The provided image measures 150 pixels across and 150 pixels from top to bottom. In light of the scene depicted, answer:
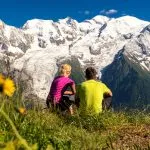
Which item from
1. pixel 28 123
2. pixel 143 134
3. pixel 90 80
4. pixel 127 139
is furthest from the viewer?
pixel 90 80

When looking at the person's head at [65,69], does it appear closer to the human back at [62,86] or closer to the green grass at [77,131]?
the human back at [62,86]

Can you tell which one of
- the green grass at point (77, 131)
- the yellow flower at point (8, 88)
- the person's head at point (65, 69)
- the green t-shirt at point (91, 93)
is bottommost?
the green grass at point (77, 131)

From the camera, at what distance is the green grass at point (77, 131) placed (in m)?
5.33

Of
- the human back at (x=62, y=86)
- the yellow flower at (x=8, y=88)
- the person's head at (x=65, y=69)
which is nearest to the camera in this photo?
the yellow flower at (x=8, y=88)

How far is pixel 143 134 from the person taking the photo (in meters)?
Result: 8.73

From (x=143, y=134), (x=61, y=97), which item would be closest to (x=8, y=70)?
(x=143, y=134)

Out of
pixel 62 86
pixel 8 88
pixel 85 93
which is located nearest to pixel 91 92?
pixel 85 93

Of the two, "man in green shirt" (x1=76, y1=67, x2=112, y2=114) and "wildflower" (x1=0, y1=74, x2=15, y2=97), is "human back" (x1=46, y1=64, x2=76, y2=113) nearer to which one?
"man in green shirt" (x1=76, y1=67, x2=112, y2=114)

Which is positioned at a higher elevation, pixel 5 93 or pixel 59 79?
pixel 59 79

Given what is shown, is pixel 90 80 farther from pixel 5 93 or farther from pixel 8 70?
pixel 5 93

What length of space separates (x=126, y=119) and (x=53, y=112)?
1796mm

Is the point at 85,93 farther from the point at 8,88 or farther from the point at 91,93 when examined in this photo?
the point at 8,88

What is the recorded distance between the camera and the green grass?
17.5 feet

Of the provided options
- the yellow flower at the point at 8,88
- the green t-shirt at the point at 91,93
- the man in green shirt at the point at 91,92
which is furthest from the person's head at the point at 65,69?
the yellow flower at the point at 8,88
